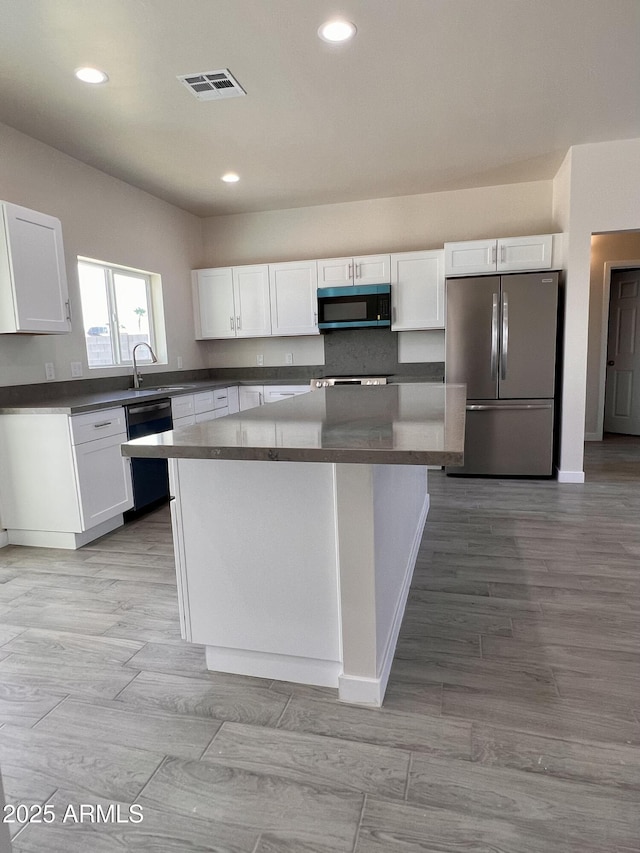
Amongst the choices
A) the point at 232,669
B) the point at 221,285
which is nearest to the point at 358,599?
the point at 232,669

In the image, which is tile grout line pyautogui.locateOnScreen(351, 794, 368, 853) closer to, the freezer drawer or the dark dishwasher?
the dark dishwasher

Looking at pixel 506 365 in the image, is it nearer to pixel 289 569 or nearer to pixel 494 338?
pixel 494 338

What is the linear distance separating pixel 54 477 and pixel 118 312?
1.90 metres

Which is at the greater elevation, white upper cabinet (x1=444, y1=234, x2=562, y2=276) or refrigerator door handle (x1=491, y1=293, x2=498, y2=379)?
white upper cabinet (x1=444, y1=234, x2=562, y2=276)

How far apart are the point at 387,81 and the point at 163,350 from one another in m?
3.13

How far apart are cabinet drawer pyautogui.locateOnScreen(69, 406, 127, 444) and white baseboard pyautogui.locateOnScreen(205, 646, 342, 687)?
1.75 meters

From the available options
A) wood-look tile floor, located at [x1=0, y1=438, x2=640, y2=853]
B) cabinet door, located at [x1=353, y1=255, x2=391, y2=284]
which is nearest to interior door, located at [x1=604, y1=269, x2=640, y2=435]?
cabinet door, located at [x1=353, y1=255, x2=391, y2=284]

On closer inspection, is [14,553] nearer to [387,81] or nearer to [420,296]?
[387,81]

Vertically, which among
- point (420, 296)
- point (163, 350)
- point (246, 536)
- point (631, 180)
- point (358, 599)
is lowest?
point (358, 599)

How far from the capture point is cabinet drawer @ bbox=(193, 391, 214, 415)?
4.32 meters

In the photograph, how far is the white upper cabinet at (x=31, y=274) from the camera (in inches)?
113

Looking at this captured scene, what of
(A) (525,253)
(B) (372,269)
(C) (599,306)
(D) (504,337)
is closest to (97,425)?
(B) (372,269)

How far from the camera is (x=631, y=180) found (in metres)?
3.78

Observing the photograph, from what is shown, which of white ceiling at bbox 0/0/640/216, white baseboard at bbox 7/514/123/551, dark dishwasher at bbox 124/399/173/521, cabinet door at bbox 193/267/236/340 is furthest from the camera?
cabinet door at bbox 193/267/236/340
